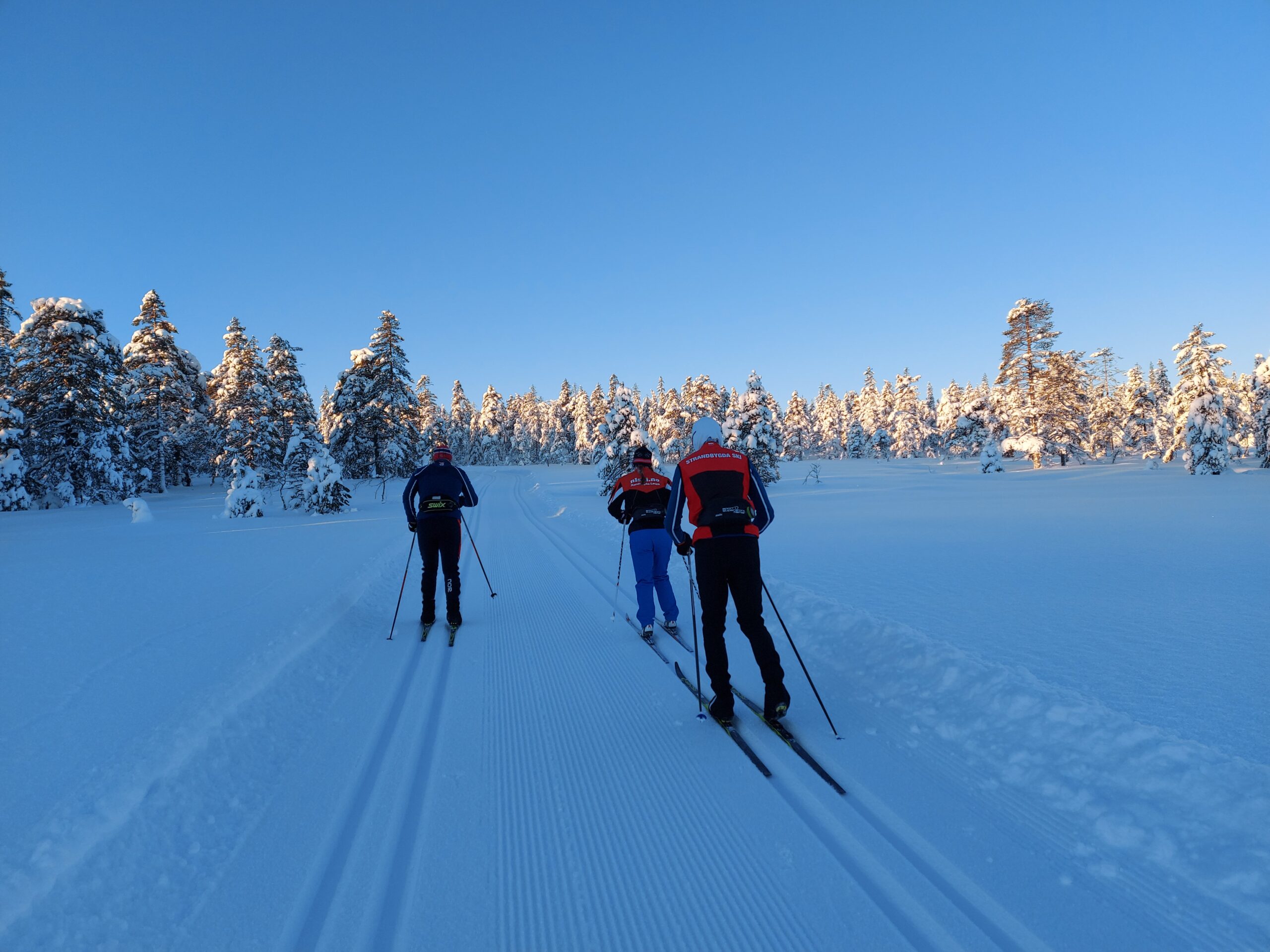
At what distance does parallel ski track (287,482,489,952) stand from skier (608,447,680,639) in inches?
99.2

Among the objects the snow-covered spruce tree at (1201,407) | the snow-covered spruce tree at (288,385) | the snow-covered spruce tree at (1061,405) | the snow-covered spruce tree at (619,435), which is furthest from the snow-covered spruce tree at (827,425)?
the snow-covered spruce tree at (288,385)

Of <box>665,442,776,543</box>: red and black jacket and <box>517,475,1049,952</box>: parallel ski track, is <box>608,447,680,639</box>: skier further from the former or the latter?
<box>517,475,1049,952</box>: parallel ski track

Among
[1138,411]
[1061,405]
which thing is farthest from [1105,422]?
[1061,405]

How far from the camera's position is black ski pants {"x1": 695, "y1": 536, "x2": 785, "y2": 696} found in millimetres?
4047

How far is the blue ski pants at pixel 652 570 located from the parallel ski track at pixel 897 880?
3.03 m

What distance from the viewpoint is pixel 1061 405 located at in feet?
124

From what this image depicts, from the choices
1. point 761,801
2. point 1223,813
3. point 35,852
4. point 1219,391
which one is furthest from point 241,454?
point 1219,391

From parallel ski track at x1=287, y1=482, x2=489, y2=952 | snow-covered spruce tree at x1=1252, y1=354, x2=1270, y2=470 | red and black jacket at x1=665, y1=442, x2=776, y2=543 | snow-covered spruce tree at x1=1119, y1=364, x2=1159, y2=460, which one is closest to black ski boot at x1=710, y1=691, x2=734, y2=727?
red and black jacket at x1=665, y1=442, x2=776, y2=543

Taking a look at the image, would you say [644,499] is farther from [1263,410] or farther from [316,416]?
[1263,410]

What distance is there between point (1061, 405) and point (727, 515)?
4468cm

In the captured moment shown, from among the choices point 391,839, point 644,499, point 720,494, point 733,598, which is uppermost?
point 720,494

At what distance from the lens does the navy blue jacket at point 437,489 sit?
6.88m

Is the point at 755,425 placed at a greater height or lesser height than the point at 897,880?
greater

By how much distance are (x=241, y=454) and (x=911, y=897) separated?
103ft
